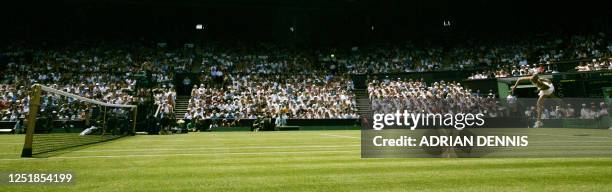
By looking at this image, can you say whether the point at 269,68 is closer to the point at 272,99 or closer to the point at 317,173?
the point at 272,99

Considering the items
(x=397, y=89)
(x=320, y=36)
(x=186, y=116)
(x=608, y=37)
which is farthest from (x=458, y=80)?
(x=186, y=116)

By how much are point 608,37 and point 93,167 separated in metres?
40.8

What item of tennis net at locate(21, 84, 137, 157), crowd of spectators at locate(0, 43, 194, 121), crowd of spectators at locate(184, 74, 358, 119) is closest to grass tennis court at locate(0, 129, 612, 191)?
tennis net at locate(21, 84, 137, 157)

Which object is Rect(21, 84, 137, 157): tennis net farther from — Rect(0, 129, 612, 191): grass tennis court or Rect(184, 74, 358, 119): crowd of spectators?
Rect(184, 74, 358, 119): crowd of spectators

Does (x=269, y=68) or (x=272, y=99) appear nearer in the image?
(x=272, y=99)

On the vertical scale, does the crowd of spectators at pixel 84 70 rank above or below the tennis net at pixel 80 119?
above

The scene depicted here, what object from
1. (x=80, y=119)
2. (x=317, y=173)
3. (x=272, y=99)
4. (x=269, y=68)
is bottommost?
(x=317, y=173)

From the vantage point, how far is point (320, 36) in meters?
49.7

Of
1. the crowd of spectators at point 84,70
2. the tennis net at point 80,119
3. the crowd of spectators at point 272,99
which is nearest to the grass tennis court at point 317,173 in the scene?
the tennis net at point 80,119

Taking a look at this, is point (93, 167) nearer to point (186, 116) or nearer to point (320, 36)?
point (186, 116)

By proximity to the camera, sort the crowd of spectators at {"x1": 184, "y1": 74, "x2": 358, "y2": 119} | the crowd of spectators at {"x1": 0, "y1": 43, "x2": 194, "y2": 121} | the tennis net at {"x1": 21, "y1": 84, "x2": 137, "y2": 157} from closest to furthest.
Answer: the tennis net at {"x1": 21, "y1": 84, "x2": 137, "y2": 157} < the crowd of spectators at {"x1": 0, "y1": 43, "x2": 194, "y2": 121} < the crowd of spectators at {"x1": 184, "y1": 74, "x2": 358, "y2": 119}

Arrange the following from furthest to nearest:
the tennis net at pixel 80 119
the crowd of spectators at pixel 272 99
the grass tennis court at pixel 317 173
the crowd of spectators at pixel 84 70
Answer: the crowd of spectators at pixel 272 99
the crowd of spectators at pixel 84 70
the tennis net at pixel 80 119
the grass tennis court at pixel 317 173

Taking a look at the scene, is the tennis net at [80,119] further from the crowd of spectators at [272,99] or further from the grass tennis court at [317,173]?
the crowd of spectators at [272,99]

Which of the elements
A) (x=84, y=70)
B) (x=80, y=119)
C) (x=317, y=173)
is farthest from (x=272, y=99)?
(x=317, y=173)
